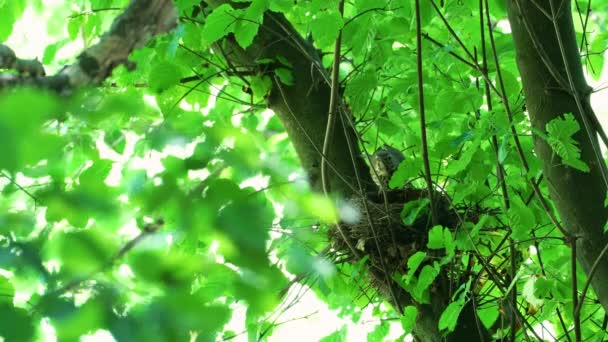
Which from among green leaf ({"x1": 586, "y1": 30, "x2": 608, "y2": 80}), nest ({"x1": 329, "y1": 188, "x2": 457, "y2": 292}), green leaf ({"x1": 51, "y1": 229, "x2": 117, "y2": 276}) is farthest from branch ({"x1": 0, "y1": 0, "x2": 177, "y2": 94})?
green leaf ({"x1": 586, "y1": 30, "x2": 608, "y2": 80})

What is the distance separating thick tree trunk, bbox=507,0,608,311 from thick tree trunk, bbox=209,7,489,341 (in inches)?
21.2

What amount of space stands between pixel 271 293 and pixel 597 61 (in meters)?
1.66

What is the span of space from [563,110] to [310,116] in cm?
76

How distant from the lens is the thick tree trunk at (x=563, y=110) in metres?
1.75

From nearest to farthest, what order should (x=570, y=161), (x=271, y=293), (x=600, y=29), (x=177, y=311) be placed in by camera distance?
1. (x=177, y=311)
2. (x=271, y=293)
3. (x=570, y=161)
4. (x=600, y=29)

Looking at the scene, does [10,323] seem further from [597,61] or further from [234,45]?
[597,61]

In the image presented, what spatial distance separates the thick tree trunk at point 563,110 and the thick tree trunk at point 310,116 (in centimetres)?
54

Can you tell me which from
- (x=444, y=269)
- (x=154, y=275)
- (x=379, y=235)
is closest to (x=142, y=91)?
(x=379, y=235)

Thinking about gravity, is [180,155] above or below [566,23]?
below

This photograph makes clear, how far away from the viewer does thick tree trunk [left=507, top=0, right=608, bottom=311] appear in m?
1.75

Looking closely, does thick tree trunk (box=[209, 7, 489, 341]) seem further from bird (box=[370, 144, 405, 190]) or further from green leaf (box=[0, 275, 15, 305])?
green leaf (box=[0, 275, 15, 305])

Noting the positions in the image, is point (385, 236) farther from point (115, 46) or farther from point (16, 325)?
point (16, 325)

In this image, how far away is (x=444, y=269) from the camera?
224cm

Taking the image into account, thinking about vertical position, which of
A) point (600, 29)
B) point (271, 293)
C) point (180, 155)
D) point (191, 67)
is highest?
point (191, 67)
